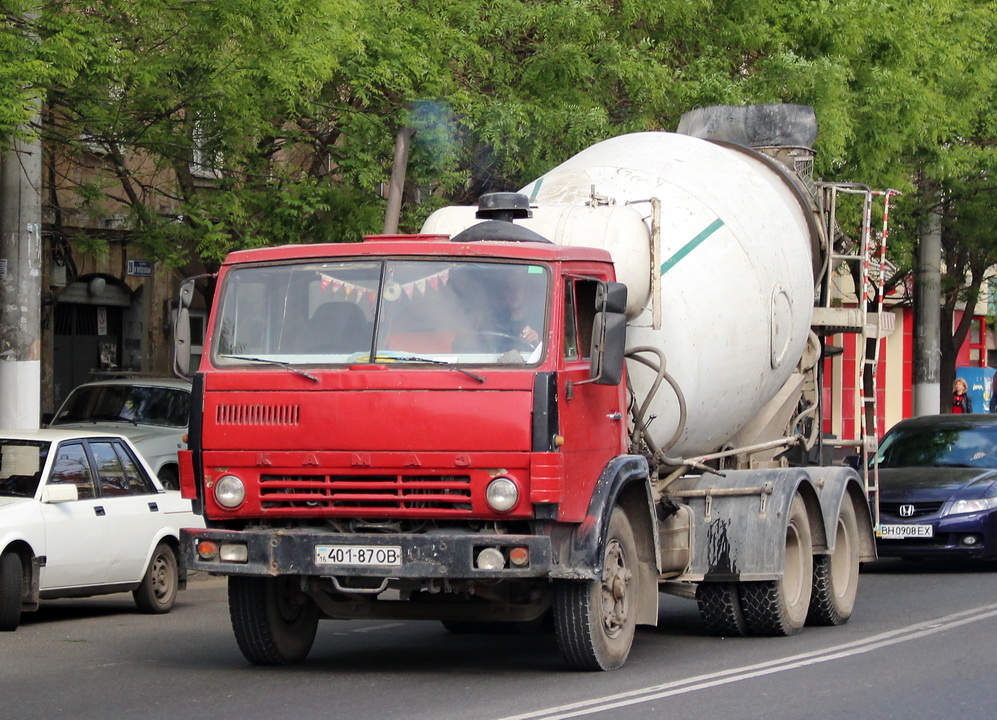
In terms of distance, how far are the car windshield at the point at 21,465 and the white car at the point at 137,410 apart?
576 cm

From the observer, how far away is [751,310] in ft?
35.6

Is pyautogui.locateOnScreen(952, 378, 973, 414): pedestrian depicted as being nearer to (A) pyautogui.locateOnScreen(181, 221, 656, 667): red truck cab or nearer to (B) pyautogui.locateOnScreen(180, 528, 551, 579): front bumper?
(A) pyautogui.locateOnScreen(181, 221, 656, 667): red truck cab

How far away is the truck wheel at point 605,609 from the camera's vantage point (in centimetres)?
873

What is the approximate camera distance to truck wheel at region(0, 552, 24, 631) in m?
11.3

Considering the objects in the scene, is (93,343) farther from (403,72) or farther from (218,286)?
(218,286)

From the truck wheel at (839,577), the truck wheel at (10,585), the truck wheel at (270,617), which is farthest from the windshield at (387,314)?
the truck wheel at (839,577)

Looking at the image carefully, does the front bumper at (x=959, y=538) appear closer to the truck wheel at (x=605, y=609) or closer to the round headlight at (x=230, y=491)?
the truck wheel at (x=605, y=609)

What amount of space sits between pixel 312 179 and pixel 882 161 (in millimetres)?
7471

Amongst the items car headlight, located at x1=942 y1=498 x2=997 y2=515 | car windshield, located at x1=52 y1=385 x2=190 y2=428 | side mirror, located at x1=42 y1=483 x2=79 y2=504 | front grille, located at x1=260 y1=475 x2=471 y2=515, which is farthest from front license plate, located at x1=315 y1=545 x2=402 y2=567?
car windshield, located at x1=52 y1=385 x2=190 y2=428

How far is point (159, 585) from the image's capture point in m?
13.5

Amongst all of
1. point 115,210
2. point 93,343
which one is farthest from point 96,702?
point 93,343

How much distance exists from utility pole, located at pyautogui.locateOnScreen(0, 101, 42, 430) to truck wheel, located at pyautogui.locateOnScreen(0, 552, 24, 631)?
4.06m

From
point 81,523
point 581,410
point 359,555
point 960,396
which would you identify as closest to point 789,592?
point 581,410

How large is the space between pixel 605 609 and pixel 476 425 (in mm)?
1504
